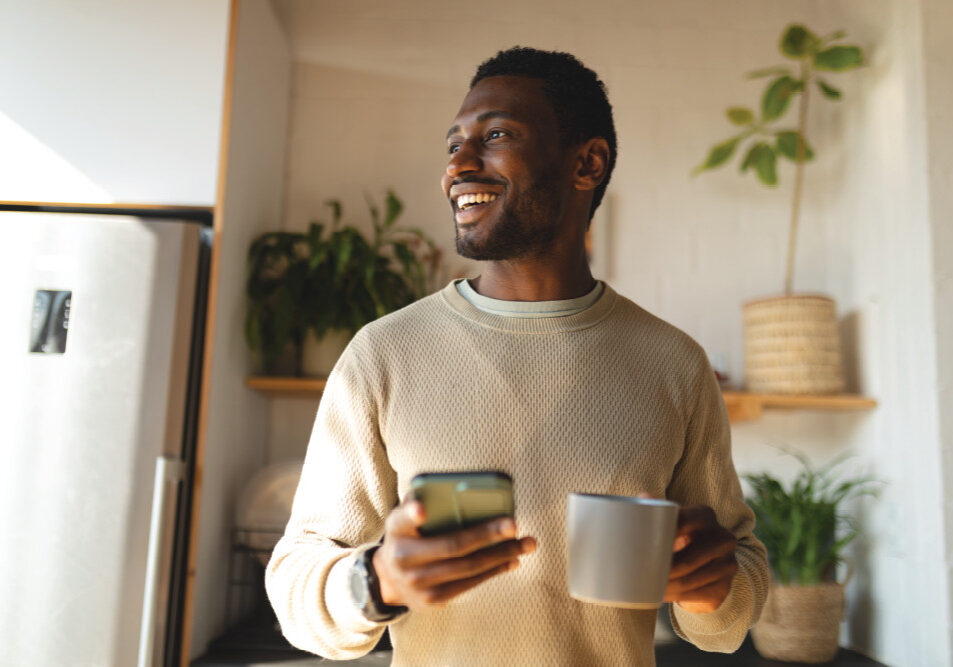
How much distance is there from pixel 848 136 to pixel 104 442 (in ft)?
6.47

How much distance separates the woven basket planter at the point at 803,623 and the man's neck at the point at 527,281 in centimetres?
114

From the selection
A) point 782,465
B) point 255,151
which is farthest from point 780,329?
point 255,151

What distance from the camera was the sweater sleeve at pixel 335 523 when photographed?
0.71 m

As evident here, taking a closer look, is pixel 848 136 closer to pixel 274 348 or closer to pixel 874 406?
pixel 874 406

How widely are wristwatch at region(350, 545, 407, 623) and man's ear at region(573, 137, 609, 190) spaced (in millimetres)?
548

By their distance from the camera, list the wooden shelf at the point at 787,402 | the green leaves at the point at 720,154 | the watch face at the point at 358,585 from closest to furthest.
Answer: the watch face at the point at 358,585, the wooden shelf at the point at 787,402, the green leaves at the point at 720,154

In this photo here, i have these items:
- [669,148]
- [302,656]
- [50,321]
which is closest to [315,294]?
[50,321]

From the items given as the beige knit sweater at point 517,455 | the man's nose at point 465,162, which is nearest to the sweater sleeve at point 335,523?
the beige knit sweater at point 517,455

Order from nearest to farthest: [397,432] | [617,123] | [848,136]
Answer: [397,432] → [848,136] → [617,123]

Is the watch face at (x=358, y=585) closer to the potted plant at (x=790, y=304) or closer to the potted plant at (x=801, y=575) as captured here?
the potted plant at (x=801, y=575)

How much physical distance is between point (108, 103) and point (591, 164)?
1.26 metres

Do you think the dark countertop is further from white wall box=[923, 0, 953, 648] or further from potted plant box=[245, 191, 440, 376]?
potted plant box=[245, 191, 440, 376]

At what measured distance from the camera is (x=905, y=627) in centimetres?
172

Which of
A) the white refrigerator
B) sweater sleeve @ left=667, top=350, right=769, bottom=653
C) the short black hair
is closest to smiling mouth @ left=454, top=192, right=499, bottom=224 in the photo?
the short black hair
